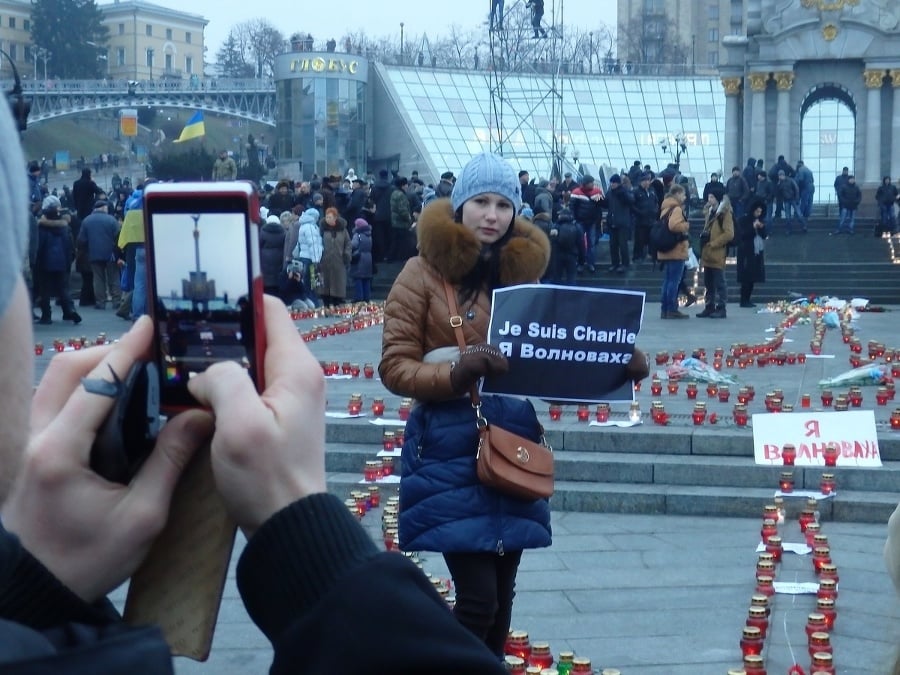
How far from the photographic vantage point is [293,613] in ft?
4.39

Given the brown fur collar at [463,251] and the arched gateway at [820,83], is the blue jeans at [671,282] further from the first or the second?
the arched gateway at [820,83]

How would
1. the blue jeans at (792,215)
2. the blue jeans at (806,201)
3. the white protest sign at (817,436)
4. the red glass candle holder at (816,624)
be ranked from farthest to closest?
the blue jeans at (806,201) < the blue jeans at (792,215) < the white protest sign at (817,436) < the red glass candle holder at (816,624)

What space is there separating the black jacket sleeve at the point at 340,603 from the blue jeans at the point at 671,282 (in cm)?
1712

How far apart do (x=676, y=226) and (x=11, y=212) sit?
1707 centimetres

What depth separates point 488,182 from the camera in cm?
451

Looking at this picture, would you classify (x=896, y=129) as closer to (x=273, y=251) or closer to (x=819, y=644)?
(x=273, y=251)

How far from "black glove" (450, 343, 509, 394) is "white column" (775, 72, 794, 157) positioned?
3746 centimetres

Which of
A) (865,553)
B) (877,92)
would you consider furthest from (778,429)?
(877,92)

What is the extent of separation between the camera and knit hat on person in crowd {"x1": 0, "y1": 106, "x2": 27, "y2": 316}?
3.24ft

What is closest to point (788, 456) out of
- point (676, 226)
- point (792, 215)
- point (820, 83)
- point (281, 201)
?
point (676, 226)

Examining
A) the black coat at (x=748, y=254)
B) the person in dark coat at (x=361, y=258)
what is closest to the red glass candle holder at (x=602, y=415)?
the black coat at (x=748, y=254)

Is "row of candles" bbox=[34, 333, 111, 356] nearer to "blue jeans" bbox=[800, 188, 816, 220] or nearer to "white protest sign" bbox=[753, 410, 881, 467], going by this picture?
"white protest sign" bbox=[753, 410, 881, 467]

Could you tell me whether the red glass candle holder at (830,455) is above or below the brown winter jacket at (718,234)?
below

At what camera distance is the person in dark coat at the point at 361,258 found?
2234 centimetres
